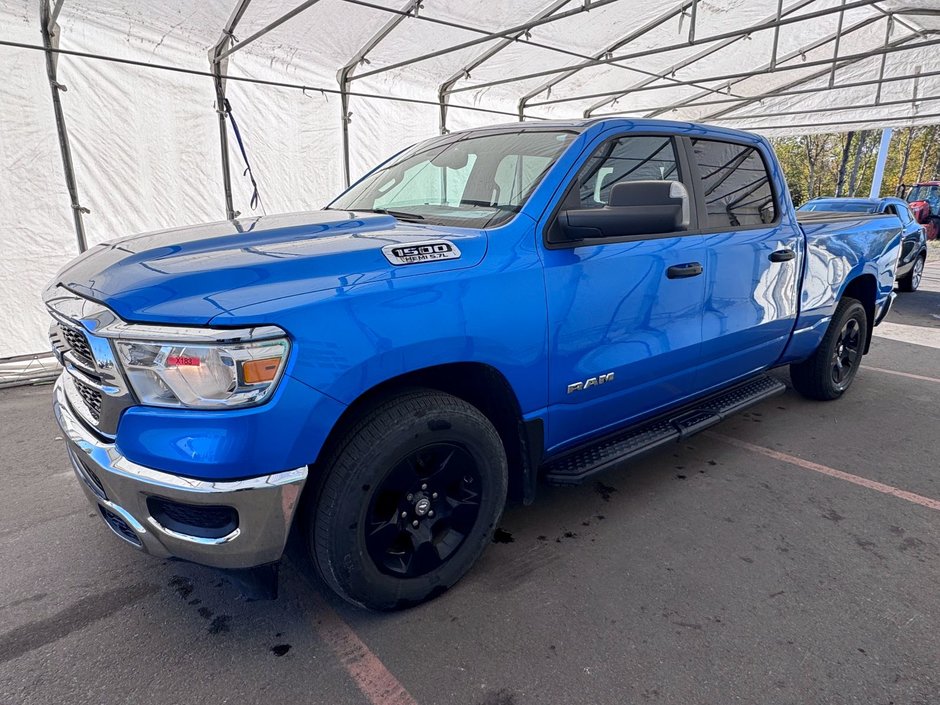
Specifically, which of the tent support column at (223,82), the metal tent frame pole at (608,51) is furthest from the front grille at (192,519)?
the metal tent frame pole at (608,51)

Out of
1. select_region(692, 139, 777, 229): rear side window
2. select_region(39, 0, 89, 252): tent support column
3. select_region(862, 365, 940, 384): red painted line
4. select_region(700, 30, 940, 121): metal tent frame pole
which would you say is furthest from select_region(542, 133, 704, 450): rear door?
select_region(700, 30, 940, 121): metal tent frame pole

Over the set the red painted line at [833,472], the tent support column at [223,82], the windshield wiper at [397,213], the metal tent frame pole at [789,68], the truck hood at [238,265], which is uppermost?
the metal tent frame pole at [789,68]

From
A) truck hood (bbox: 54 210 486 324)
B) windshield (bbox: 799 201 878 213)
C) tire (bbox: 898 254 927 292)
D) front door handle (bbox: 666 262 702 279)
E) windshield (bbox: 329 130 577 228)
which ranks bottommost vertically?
tire (bbox: 898 254 927 292)

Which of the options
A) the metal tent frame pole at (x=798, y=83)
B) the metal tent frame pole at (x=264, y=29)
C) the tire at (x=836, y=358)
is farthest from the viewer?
the metal tent frame pole at (x=798, y=83)

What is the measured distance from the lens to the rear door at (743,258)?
314 cm

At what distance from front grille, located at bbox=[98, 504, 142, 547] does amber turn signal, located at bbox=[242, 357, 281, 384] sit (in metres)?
0.69

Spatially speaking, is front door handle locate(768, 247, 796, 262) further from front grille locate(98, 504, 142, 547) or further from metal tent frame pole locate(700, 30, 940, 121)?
metal tent frame pole locate(700, 30, 940, 121)

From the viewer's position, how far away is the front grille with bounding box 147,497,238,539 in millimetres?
1763

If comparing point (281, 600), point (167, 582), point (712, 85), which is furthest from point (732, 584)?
point (712, 85)

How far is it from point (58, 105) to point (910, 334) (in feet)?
32.8

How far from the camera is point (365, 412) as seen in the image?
2.00 m

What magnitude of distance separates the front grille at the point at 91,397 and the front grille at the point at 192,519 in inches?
15.1

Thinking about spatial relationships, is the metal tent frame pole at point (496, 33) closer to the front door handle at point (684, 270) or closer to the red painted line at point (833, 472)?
the front door handle at point (684, 270)

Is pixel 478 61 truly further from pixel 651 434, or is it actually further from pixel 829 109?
pixel 829 109
